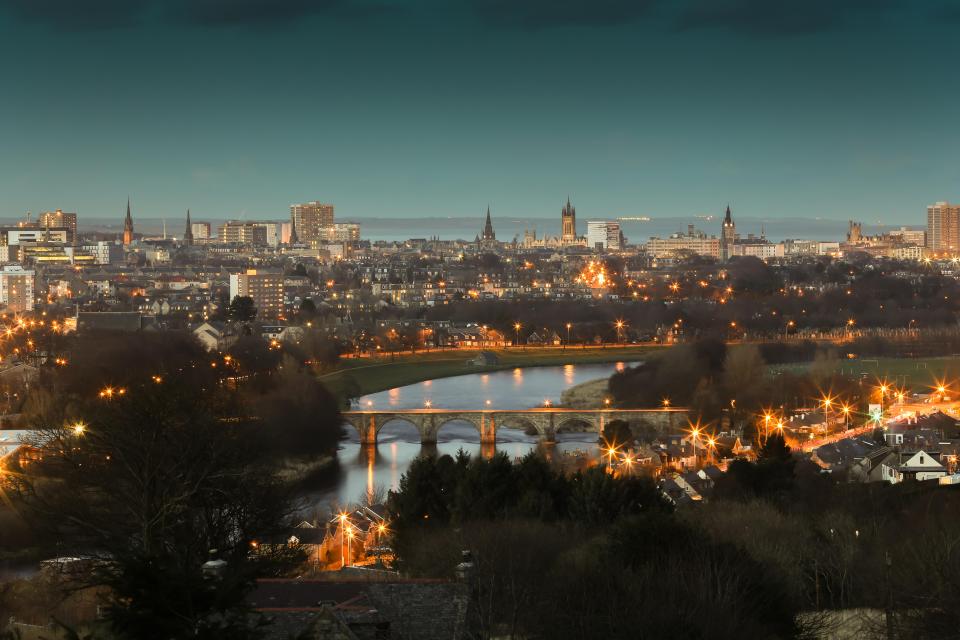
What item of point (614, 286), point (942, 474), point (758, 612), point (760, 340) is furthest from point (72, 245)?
point (758, 612)

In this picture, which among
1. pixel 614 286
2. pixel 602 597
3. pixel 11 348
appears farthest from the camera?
pixel 614 286

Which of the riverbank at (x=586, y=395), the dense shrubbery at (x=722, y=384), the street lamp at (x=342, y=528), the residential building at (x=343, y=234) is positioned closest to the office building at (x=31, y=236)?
the residential building at (x=343, y=234)

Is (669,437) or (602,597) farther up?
(602,597)

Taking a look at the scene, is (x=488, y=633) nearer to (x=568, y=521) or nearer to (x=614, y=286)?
(x=568, y=521)

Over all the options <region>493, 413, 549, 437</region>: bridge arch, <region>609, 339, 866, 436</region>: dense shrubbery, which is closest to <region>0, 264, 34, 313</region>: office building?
<region>609, 339, 866, 436</region>: dense shrubbery

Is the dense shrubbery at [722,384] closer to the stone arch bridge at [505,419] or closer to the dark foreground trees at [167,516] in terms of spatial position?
the stone arch bridge at [505,419]

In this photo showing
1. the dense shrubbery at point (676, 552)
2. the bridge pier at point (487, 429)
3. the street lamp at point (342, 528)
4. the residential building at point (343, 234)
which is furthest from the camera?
the residential building at point (343, 234)
